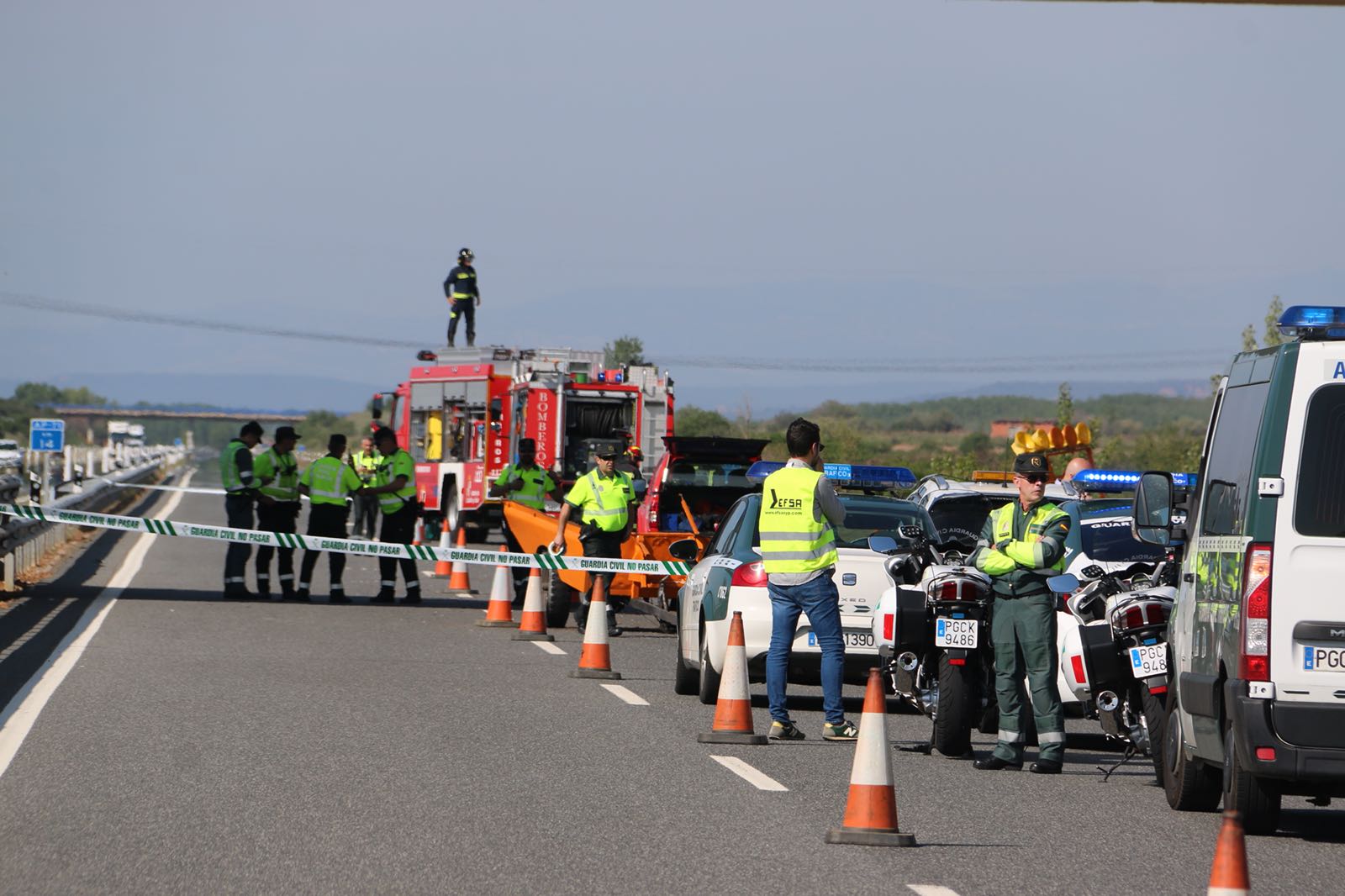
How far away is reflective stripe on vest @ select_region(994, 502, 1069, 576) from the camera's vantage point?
11375mm

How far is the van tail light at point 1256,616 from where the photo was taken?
845 cm

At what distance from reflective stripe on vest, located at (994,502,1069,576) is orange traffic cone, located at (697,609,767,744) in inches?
62.6


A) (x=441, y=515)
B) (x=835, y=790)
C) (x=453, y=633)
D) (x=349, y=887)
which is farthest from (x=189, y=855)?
(x=441, y=515)

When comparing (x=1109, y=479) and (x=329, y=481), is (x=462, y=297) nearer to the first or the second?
(x=329, y=481)

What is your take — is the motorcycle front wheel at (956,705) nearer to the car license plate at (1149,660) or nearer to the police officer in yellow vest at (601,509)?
the car license plate at (1149,660)

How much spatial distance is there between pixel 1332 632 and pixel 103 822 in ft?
16.8

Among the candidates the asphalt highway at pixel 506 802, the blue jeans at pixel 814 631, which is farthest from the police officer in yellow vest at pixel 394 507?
the blue jeans at pixel 814 631

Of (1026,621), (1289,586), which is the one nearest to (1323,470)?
(1289,586)

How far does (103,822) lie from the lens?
28.8 ft

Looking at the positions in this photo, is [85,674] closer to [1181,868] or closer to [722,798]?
[722,798]

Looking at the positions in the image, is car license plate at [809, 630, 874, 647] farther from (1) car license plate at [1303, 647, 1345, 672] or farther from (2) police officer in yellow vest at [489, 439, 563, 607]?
(2) police officer in yellow vest at [489, 439, 563, 607]

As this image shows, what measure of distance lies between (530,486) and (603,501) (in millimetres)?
3331

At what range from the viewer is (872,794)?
8.70m

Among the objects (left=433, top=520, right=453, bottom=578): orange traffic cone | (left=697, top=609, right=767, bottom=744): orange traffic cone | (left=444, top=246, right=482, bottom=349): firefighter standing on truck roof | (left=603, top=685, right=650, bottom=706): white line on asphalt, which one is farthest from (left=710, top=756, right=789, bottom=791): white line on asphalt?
(left=444, top=246, right=482, bottom=349): firefighter standing on truck roof
